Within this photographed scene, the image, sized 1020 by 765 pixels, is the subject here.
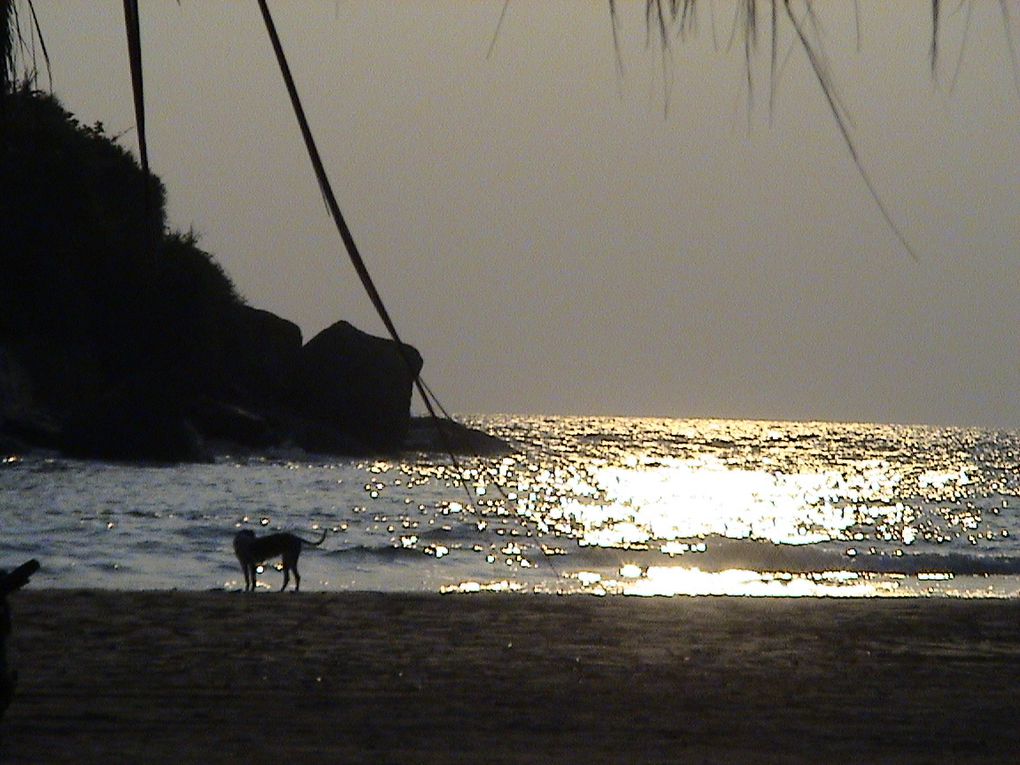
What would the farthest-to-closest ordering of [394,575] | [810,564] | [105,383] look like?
[105,383] < [810,564] < [394,575]

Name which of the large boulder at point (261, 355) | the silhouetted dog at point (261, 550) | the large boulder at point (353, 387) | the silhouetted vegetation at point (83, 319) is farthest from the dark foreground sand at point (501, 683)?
the large boulder at point (261, 355)

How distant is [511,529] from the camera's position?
23.0 metres

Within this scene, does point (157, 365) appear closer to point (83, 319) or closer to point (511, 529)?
point (83, 319)

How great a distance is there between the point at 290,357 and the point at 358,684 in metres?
42.6

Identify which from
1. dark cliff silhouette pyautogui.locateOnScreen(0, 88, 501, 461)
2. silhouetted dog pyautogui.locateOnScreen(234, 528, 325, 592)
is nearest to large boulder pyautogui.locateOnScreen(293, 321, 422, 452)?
dark cliff silhouette pyautogui.locateOnScreen(0, 88, 501, 461)

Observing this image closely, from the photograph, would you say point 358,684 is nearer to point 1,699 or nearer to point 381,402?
point 1,699

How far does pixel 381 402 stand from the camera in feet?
158

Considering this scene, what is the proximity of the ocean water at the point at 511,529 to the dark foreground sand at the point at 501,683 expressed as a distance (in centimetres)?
80

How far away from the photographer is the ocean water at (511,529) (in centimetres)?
1623

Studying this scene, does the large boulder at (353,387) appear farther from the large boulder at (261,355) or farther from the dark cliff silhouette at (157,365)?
the large boulder at (261,355)

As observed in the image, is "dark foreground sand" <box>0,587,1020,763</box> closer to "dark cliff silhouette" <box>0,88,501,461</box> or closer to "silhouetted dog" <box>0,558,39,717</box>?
"silhouetted dog" <box>0,558,39,717</box>

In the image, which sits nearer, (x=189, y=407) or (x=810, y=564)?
(x=810, y=564)

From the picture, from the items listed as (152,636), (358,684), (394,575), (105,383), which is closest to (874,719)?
(358,684)

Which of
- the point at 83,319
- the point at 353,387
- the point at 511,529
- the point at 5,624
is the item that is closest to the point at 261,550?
the point at 5,624
